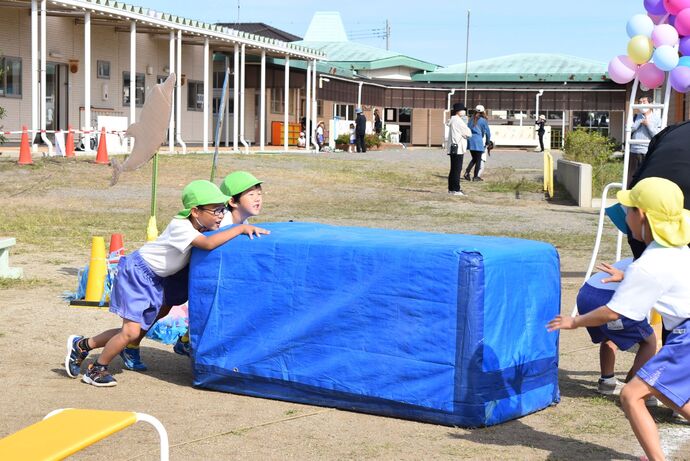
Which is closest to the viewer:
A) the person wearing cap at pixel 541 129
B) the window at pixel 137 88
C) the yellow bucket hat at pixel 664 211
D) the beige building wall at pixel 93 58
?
the yellow bucket hat at pixel 664 211

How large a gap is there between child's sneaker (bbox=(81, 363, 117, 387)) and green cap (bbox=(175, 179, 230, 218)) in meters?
1.09

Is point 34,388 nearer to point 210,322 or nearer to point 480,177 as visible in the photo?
point 210,322

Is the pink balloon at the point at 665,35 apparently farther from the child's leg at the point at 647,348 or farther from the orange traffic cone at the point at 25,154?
the orange traffic cone at the point at 25,154

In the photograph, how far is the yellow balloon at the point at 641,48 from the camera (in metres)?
Answer: 8.40

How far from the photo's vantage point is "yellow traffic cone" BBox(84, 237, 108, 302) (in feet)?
31.0

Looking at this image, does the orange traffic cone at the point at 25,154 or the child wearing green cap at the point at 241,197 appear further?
the orange traffic cone at the point at 25,154

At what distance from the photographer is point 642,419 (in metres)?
4.64

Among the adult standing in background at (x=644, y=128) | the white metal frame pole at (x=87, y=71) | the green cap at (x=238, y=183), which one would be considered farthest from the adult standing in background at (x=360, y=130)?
the green cap at (x=238, y=183)

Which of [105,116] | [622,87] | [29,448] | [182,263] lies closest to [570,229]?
[182,263]

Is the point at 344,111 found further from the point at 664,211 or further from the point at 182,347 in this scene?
the point at 664,211

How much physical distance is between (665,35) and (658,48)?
0.11 m

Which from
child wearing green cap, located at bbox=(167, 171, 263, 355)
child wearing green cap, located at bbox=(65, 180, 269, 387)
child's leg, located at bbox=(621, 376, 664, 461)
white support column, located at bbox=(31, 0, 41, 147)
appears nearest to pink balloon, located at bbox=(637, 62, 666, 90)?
child wearing green cap, located at bbox=(167, 171, 263, 355)

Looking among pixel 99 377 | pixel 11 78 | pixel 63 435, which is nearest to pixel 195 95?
pixel 11 78

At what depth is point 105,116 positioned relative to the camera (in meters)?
29.2
